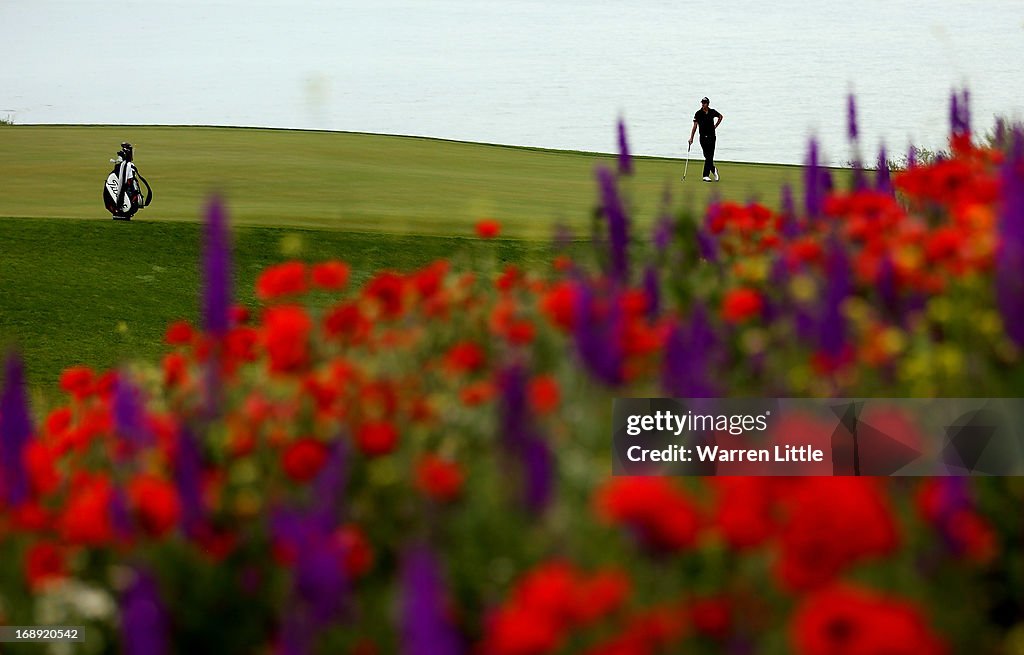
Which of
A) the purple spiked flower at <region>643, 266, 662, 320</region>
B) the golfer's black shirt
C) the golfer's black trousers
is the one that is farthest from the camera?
the golfer's black shirt

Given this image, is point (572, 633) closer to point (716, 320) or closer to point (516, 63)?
point (716, 320)

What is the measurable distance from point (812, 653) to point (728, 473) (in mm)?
1091

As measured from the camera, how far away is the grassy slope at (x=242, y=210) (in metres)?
9.49

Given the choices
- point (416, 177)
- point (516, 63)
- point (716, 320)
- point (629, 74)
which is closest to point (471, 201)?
point (416, 177)

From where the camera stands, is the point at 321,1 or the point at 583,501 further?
the point at 321,1

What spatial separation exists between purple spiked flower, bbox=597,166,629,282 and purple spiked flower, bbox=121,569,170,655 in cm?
216

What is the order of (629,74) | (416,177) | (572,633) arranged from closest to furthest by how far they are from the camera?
(572,633) < (416,177) < (629,74)

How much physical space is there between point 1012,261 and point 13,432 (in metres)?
2.25

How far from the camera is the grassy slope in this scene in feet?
31.1

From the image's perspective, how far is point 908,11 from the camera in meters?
85.4

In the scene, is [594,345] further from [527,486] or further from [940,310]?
[940,310]

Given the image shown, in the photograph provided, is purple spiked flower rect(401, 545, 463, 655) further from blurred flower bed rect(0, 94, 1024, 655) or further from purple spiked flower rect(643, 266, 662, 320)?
purple spiked flower rect(643, 266, 662, 320)

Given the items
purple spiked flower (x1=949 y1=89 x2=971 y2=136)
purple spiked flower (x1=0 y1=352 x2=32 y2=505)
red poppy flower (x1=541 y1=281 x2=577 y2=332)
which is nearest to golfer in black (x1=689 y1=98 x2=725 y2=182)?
purple spiked flower (x1=949 y1=89 x2=971 y2=136)

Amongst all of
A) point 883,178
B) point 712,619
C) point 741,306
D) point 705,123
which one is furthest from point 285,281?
point 705,123
